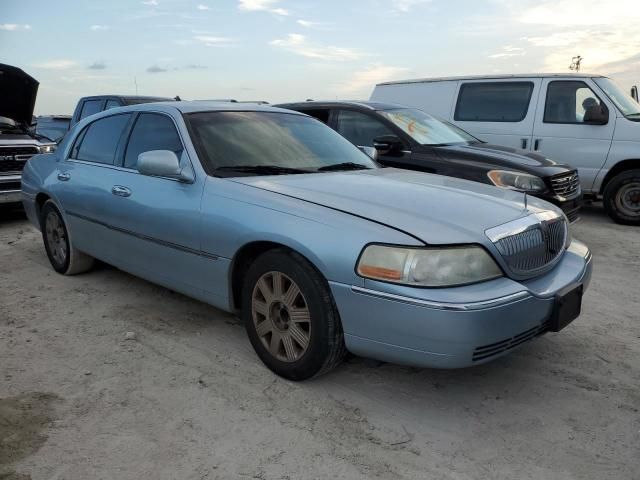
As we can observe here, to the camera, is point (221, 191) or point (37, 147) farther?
point (37, 147)

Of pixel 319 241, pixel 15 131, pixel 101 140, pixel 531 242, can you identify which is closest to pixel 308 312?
Result: pixel 319 241

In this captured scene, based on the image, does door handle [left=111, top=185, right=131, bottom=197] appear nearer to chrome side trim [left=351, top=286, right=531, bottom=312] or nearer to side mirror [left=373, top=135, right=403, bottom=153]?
chrome side trim [left=351, top=286, right=531, bottom=312]

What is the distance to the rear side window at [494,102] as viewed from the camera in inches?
324

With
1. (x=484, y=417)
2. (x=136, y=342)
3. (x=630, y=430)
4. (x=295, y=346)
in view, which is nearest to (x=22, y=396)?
(x=136, y=342)

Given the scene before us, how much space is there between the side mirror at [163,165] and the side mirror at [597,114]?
242 inches

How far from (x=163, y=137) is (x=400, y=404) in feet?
7.93

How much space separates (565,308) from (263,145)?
213 centimetres

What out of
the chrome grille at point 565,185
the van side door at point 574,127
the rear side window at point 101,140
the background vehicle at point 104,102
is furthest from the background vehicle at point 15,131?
the van side door at point 574,127

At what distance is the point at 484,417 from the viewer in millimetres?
2846

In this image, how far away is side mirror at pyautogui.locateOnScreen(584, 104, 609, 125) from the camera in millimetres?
7570

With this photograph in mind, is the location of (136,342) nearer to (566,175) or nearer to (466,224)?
(466,224)

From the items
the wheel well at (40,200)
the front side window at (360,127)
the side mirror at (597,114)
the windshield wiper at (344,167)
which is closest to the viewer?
the windshield wiper at (344,167)

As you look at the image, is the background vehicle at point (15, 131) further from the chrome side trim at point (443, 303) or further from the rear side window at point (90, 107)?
the chrome side trim at point (443, 303)

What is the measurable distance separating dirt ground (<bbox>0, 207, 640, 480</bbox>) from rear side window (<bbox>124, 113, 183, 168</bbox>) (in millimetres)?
1214
